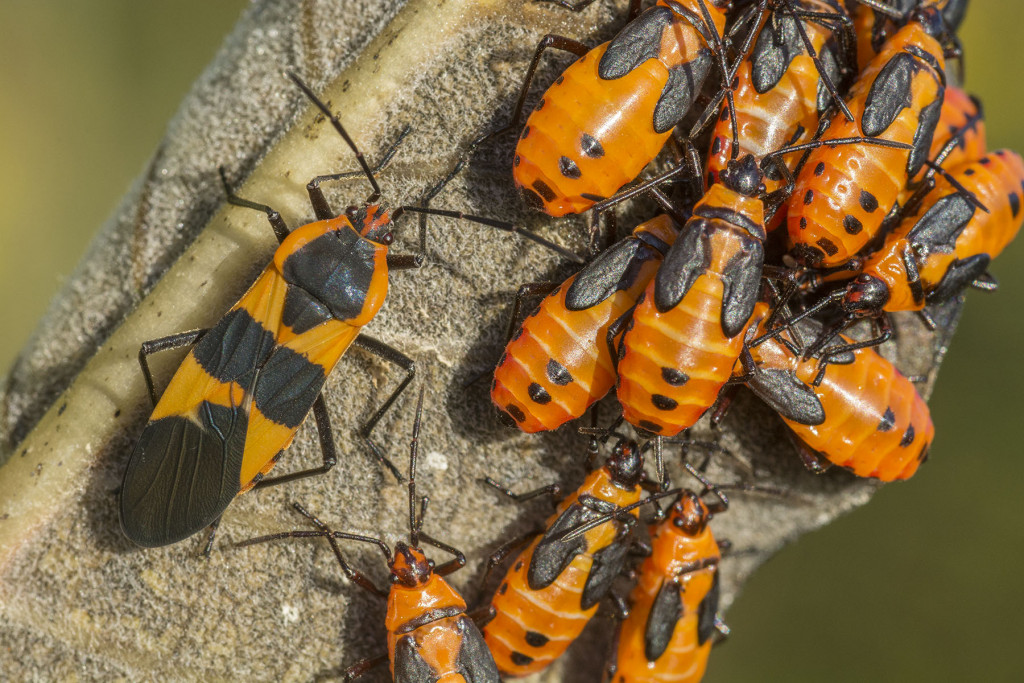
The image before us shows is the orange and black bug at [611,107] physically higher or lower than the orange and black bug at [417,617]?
higher

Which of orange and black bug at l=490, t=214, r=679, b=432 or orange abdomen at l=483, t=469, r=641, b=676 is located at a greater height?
orange and black bug at l=490, t=214, r=679, b=432

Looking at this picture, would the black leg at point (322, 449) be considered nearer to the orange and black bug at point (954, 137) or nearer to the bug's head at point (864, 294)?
the bug's head at point (864, 294)

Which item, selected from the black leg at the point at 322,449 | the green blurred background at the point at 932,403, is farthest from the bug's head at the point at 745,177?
the green blurred background at the point at 932,403

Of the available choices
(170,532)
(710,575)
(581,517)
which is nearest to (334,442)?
(170,532)

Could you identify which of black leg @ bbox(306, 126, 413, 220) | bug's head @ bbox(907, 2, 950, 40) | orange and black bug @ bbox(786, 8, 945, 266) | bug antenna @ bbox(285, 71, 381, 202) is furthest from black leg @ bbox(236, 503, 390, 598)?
bug's head @ bbox(907, 2, 950, 40)

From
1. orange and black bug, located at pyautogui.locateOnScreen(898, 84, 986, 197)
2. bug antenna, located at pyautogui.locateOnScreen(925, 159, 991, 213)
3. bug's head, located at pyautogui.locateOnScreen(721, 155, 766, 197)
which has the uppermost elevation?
orange and black bug, located at pyautogui.locateOnScreen(898, 84, 986, 197)

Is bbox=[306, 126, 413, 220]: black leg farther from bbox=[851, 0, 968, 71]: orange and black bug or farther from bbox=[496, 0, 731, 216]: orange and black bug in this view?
bbox=[851, 0, 968, 71]: orange and black bug

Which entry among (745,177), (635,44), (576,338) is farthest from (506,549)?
(635,44)
